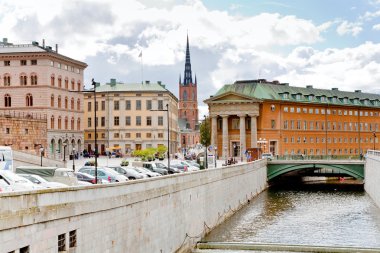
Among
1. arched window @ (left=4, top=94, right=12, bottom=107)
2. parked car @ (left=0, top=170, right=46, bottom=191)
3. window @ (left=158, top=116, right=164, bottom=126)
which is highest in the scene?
arched window @ (left=4, top=94, right=12, bottom=107)

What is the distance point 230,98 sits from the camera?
128750 millimetres

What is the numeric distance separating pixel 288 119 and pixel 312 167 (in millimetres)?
40930

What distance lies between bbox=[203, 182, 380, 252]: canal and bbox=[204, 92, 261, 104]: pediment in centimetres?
4420

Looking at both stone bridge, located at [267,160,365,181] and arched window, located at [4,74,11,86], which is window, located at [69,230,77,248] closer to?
stone bridge, located at [267,160,365,181]

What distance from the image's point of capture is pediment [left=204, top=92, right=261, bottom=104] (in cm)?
12675

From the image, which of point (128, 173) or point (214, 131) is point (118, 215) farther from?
point (214, 131)

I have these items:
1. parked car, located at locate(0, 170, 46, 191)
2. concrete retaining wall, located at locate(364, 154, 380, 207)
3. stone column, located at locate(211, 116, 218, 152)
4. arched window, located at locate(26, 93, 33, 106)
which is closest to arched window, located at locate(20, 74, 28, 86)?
arched window, located at locate(26, 93, 33, 106)

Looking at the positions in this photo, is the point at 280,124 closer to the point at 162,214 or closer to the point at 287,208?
the point at 287,208

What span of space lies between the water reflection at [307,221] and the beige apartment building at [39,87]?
36.7 meters

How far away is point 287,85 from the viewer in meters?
145

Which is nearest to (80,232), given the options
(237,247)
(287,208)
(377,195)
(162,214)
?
(162,214)

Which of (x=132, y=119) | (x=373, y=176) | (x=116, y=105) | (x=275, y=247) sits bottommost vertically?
(x=275, y=247)

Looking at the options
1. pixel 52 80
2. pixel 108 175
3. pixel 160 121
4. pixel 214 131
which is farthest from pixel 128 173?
pixel 160 121

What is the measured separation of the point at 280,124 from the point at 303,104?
9587 millimetres
